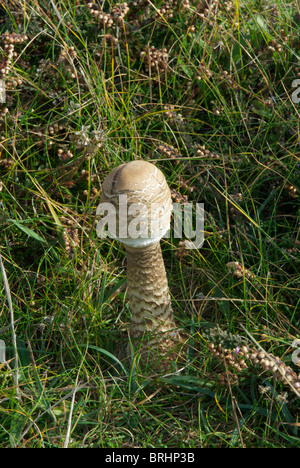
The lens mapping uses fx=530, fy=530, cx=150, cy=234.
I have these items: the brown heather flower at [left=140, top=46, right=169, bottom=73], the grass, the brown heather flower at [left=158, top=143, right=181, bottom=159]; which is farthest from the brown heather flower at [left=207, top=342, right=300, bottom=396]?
the brown heather flower at [left=140, top=46, right=169, bottom=73]

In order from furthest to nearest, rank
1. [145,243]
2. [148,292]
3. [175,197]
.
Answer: [175,197]
[148,292]
[145,243]

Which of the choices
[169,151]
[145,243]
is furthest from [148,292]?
[169,151]

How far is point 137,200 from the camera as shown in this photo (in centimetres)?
191

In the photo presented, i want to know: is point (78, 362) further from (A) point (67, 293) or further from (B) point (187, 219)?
(B) point (187, 219)

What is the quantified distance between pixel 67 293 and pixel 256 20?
1.92 m

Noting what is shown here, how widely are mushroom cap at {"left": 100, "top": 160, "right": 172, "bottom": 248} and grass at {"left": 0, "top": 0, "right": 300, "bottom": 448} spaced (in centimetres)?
60

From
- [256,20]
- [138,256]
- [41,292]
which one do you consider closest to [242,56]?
[256,20]

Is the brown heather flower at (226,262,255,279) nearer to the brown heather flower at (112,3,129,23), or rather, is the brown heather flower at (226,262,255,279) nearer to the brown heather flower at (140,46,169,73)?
the brown heather flower at (140,46,169,73)

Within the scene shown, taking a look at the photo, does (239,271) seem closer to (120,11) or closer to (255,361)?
(255,361)

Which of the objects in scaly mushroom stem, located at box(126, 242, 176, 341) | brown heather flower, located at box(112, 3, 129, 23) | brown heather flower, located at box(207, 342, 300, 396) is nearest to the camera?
brown heather flower, located at box(207, 342, 300, 396)

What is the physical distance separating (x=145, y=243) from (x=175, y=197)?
2.51ft

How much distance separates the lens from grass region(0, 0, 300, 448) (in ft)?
7.46

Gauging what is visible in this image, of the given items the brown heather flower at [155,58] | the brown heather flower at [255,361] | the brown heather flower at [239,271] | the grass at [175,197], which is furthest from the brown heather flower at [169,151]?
the brown heather flower at [255,361]

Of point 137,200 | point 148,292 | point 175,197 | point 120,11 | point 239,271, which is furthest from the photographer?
point 120,11
